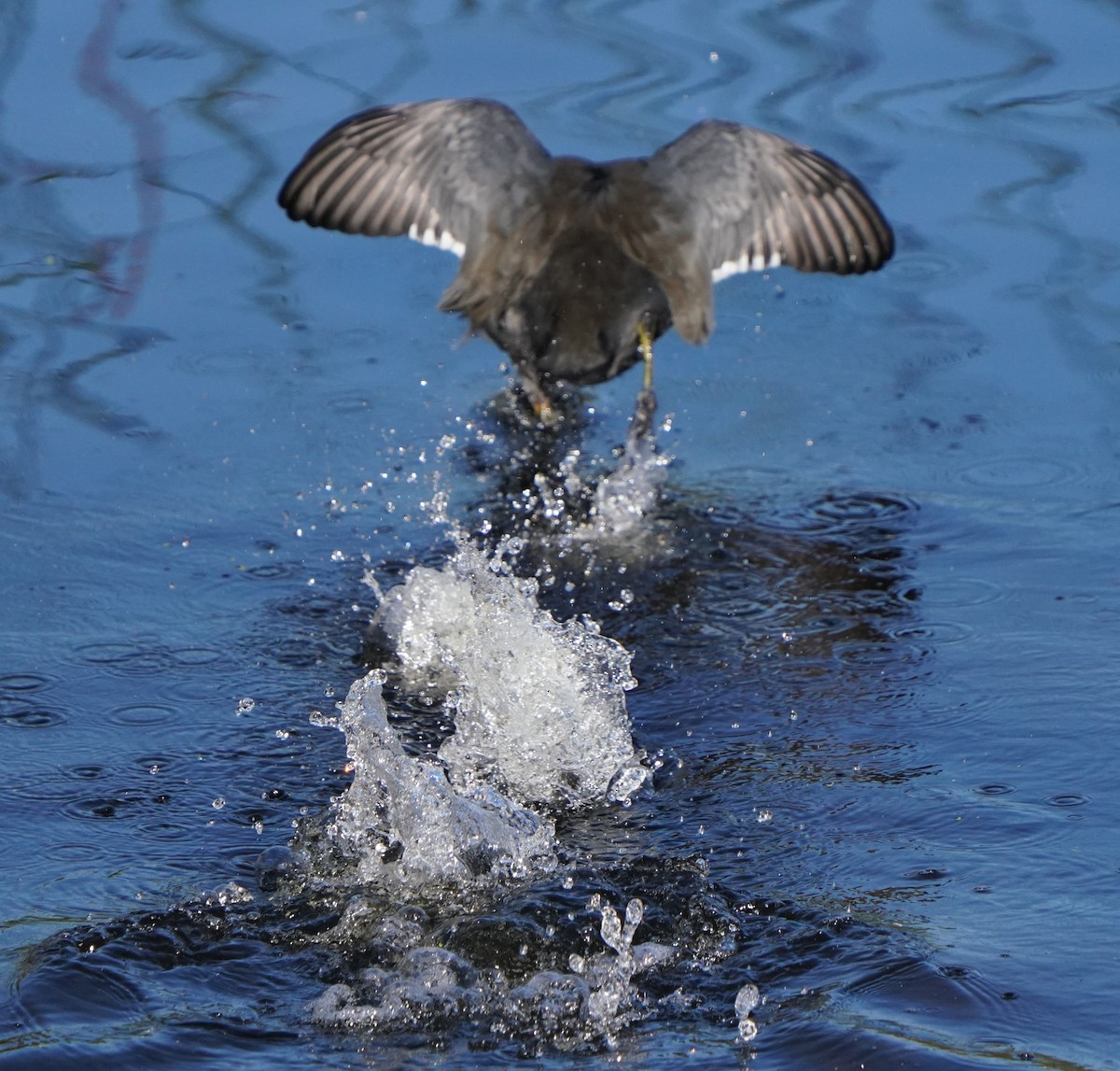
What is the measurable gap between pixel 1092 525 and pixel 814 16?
4.29 metres

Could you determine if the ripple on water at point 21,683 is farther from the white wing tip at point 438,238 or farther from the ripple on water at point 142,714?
the white wing tip at point 438,238

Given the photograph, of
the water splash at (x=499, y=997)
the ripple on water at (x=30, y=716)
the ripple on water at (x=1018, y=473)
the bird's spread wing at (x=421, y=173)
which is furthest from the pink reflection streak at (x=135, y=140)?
the water splash at (x=499, y=997)

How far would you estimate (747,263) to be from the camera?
6.21 meters

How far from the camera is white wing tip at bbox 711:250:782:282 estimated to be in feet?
20.3

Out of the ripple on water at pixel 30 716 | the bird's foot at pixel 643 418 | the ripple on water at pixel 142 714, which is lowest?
the ripple on water at pixel 30 716

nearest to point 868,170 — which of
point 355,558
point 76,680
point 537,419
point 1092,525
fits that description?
point 537,419

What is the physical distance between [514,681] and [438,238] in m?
2.27

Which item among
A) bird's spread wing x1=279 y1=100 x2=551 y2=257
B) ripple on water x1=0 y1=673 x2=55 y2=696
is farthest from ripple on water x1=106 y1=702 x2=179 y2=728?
bird's spread wing x1=279 y1=100 x2=551 y2=257

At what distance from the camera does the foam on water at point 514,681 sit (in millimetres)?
4004

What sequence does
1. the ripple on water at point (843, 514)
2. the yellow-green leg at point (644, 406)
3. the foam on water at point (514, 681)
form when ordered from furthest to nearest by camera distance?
the yellow-green leg at point (644, 406), the ripple on water at point (843, 514), the foam on water at point (514, 681)

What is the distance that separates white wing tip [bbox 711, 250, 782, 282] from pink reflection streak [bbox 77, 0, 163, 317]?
6.90ft

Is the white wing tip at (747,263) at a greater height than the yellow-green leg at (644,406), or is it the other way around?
the white wing tip at (747,263)

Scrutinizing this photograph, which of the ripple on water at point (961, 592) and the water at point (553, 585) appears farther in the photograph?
the ripple on water at point (961, 592)

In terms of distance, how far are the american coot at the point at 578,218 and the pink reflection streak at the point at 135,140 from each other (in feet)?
3.00
